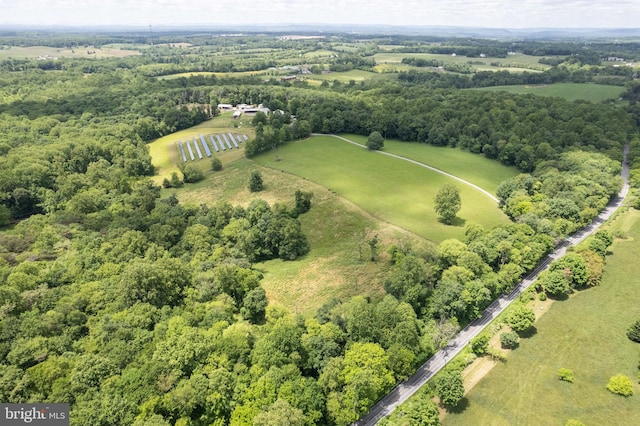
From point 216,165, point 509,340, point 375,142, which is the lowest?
point 509,340

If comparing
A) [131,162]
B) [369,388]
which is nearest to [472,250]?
[369,388]

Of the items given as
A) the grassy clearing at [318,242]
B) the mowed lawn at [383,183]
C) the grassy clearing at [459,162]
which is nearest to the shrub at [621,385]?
the grassy clearing at [318,242]

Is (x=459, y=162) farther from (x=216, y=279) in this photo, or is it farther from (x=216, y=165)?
(x=216, y=279)

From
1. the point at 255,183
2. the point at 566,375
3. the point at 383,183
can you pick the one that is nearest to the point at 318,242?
the point at 255,183

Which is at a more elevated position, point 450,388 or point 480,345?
point 450,388

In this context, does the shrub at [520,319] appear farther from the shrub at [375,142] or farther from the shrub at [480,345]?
the shrub at [375,142]

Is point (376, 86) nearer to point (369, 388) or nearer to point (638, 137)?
point (638, 137)

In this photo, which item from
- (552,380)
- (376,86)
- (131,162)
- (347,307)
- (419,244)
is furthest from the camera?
(376,86)

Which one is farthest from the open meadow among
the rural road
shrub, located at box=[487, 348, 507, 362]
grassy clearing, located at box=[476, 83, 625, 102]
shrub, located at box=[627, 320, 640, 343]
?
grassy clearing, located at box=[476, 83, 625, 102]
